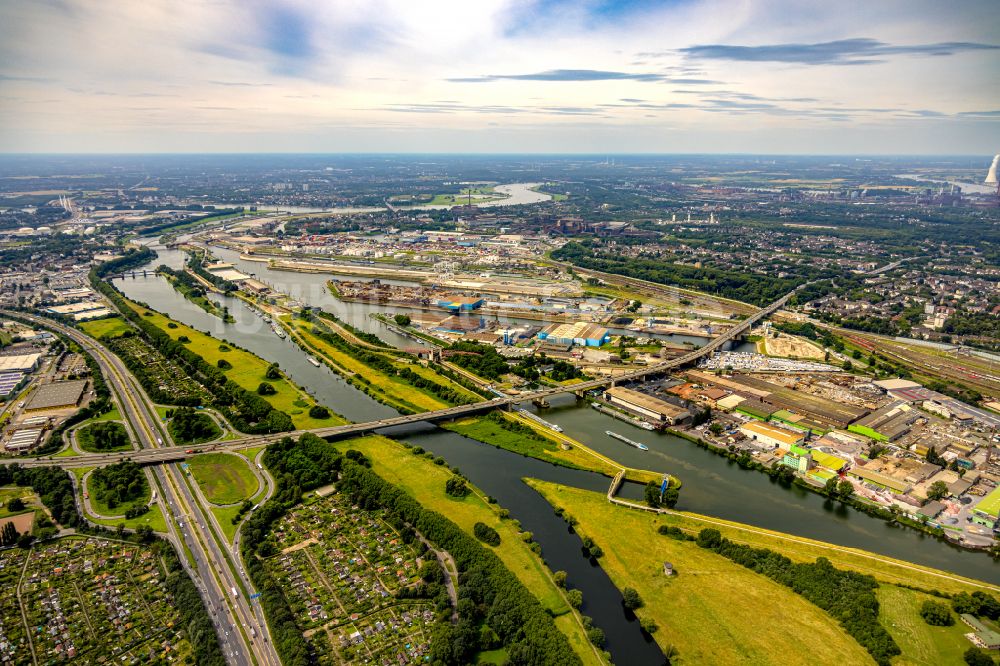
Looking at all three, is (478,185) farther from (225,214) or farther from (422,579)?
(422,579)

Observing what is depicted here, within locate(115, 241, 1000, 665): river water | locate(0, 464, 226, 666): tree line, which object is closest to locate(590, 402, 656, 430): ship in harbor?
locate(115, 241, 1000, 665): river water

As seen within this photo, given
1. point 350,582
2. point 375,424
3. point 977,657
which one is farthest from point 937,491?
point 375,424

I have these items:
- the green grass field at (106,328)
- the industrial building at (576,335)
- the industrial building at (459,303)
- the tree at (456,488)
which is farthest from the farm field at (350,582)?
the industrial building at (459,303)

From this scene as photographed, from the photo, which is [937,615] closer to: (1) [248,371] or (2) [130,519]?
(2) [130,519]

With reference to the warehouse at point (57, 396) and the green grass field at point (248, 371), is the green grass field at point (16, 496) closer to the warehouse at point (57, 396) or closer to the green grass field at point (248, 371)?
the warehouse at point (57, 396)

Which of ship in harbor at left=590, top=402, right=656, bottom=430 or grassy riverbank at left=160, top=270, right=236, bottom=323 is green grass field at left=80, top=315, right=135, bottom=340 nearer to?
grassy riverbank at left=160, top=270, right=236, bottom=323

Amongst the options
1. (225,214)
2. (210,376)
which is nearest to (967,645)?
(210,376)
